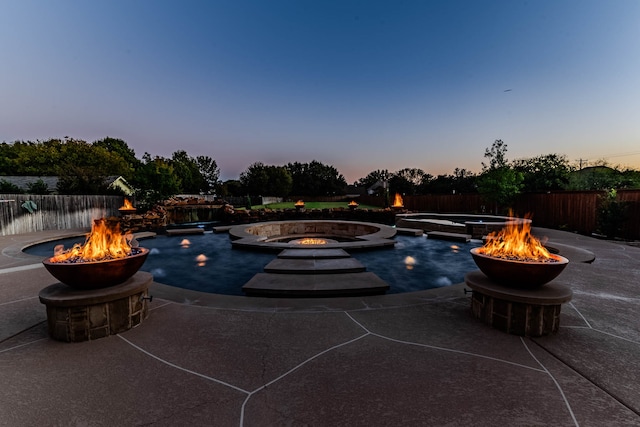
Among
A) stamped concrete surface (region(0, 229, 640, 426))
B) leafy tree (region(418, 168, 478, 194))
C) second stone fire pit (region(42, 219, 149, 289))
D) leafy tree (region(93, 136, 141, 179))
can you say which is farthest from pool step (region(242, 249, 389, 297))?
leafy tree (region(93, 136, 141, 179))

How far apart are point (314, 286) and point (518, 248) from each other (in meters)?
3.34

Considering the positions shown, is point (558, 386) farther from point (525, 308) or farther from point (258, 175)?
point (258, 175)

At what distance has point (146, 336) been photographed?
3.14 metres

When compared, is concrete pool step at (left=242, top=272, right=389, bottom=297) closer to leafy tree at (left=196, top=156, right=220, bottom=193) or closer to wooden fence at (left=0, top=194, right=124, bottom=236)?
wooden fence at (left=0, top=194, right=124, bottom=236)

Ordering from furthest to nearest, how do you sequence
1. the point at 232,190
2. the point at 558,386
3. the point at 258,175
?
the point at 232,190
the point at 258,175
the point at 558,386

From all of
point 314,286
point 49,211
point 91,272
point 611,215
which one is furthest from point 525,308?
point 49,211

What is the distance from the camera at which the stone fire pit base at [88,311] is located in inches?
117

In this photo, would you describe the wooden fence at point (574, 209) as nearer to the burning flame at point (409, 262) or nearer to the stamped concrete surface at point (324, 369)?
the burning flame at point (409, 262)

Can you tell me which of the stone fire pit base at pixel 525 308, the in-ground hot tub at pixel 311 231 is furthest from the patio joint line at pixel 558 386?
the in-ground hot tub at pixel 311 231

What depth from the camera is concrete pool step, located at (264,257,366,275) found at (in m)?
6.05

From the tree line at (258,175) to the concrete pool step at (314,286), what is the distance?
1825 cm

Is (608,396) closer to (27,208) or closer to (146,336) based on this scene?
(146,336)

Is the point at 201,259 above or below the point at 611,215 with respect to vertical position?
below

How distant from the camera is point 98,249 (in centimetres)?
366
